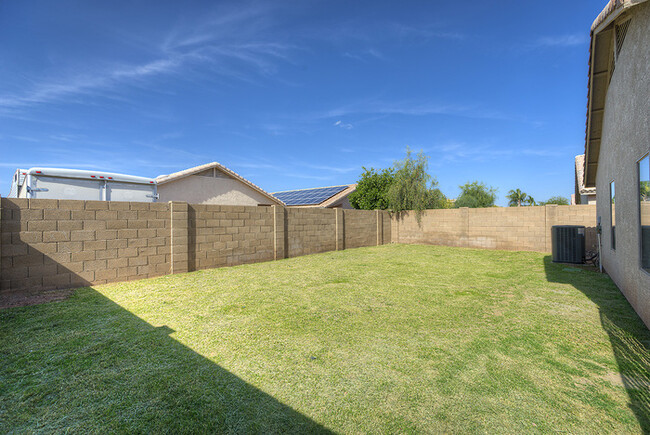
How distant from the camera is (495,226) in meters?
13.2

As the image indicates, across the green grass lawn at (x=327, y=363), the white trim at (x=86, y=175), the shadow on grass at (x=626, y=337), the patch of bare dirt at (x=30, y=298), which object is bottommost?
the shadow on grass at (x=626, y=337)

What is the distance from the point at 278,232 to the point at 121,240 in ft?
16.1

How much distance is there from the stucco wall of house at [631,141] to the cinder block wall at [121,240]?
29.1 feet

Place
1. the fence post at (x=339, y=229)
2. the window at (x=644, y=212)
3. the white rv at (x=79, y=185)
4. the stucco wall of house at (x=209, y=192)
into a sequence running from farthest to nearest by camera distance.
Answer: the fence post at (x=339, y=229) < the stucco wall of house at (x=209, y=192) < the white rv at (x=79, y=185) < the window at (x=644, y=212)

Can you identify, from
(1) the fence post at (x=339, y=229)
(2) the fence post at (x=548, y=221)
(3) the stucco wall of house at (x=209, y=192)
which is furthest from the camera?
(1) the fence post at (x=339, y=229)

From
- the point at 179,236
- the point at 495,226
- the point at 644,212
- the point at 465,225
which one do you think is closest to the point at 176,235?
the point at 179,236

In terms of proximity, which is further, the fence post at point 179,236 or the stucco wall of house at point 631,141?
the fence post at point 179,236

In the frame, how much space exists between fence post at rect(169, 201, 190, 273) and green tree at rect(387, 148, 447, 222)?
471 inches

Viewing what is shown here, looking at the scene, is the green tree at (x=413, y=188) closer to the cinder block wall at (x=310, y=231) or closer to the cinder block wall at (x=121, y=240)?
the cinder block wall at (x=310, y=231)

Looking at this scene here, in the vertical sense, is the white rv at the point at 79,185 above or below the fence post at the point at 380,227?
above

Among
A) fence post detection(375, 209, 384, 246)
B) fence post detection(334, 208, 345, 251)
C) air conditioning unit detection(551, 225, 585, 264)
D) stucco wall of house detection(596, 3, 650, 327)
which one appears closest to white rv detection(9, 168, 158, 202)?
fence post detection(334, 208, 345, 251)

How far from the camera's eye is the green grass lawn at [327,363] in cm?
201

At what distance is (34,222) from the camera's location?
5.34 meters

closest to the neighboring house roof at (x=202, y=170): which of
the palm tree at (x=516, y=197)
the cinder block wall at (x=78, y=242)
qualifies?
the cinder block wall at (x=78, y=242)
